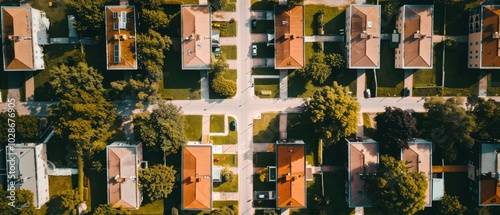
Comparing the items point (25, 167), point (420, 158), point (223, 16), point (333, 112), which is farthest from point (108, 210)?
point (420, 158)

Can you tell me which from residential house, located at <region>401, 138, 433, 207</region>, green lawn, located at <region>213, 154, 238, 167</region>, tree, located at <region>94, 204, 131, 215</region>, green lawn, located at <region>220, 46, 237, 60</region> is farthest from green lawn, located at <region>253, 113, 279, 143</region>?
tree, located at <region>94, 204, 131, 215</region>

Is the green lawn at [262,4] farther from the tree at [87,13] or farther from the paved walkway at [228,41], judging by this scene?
the tree at [87,13]

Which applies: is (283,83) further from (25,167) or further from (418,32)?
(25,167)

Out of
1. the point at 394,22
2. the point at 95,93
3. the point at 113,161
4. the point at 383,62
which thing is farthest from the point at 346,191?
the point at 95,93

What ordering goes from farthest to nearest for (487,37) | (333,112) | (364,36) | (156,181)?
(487,37), (364,36), (156,181), (333,112)

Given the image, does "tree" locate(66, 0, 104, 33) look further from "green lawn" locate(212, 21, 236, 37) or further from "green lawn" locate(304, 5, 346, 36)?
"green lawn" locate(304, 5, 346, 36)

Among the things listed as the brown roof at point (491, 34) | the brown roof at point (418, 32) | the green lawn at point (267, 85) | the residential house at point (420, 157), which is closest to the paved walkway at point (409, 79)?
the brown roof at point (418, 32)
